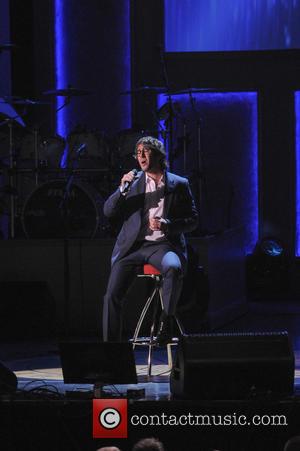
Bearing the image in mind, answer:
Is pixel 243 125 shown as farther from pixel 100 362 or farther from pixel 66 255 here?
pixel 100 362

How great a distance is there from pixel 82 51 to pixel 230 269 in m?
A: 3.24

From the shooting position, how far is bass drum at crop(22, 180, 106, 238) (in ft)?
28.6

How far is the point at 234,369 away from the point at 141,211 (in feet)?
5.98

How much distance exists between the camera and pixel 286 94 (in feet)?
34.9

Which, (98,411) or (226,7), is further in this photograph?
(226,7)

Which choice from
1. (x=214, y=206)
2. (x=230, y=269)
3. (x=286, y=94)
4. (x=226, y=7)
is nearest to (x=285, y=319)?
(x=230, y=269)

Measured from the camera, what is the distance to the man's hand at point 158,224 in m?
5.52

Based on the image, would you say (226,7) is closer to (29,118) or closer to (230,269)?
(29,118)

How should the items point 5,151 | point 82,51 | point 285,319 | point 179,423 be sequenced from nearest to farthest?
point 179,423
point 285,319
point 5,151
point 82,51

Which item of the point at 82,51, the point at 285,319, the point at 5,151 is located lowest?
the point at 285,319

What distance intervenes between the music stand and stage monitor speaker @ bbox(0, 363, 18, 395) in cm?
26

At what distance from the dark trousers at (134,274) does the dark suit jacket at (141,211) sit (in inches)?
2.8

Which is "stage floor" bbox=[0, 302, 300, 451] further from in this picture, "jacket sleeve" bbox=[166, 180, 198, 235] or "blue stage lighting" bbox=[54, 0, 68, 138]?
"blue stage lighting" bbox=[54, 0, 68, 138]

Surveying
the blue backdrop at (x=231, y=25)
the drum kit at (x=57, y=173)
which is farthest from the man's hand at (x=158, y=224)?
the blue backdrop at (x=231, y=25)
